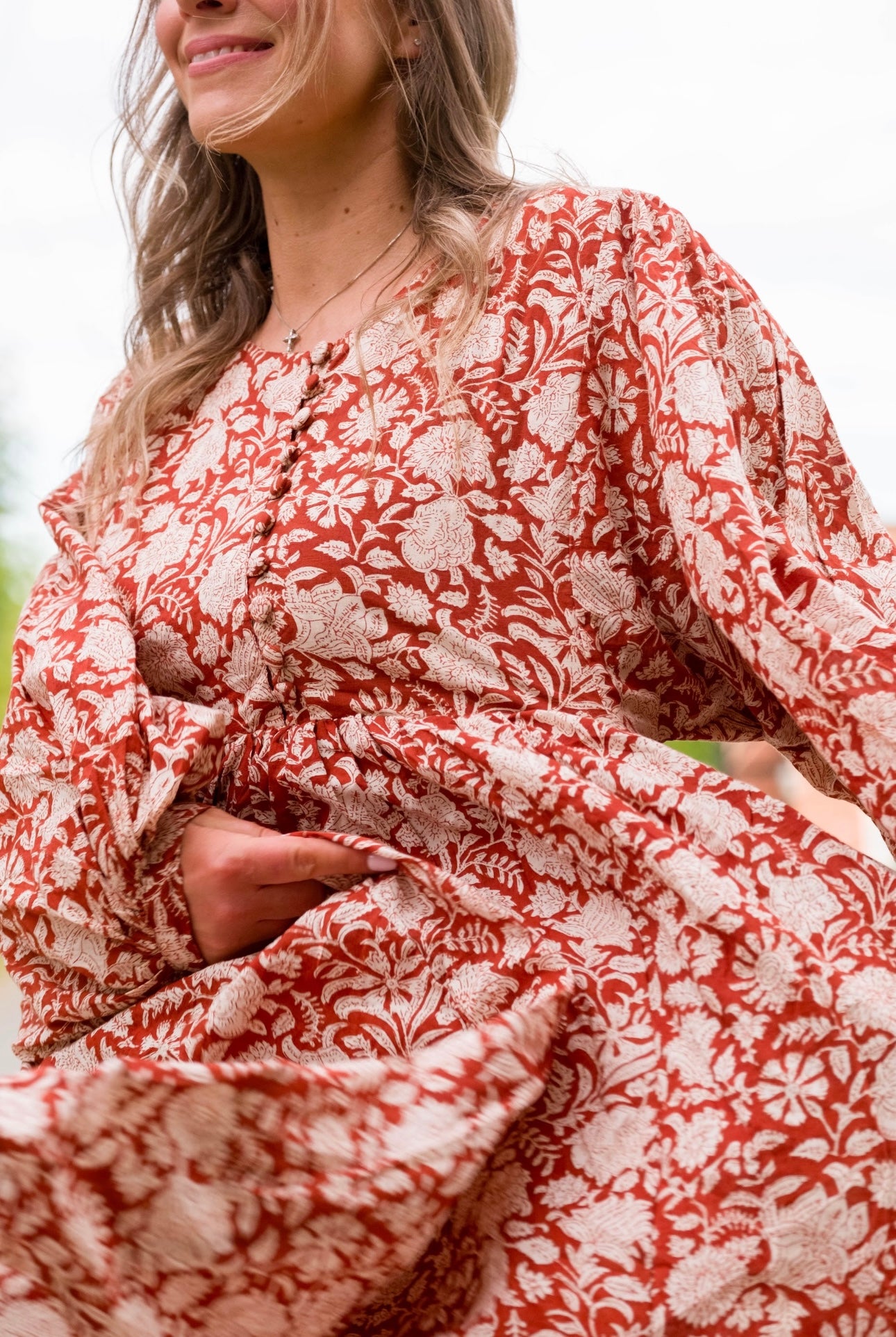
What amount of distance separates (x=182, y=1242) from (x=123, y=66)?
1.38 metres

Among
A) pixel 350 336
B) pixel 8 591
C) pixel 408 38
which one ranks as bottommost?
pixel 8 591

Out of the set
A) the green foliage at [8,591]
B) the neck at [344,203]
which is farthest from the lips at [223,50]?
the green foliage at [8,591]

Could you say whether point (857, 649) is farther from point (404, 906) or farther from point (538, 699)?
point (404, 906)

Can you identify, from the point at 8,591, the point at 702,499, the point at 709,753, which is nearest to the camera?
the point at 702,499

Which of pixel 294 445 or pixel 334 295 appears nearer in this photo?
pixel 294 445

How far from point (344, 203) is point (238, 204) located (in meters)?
0.31

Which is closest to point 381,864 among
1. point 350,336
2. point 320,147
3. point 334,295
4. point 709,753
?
point 350,336

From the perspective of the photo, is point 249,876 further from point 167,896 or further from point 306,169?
point 306,169

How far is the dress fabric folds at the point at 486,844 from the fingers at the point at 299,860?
2 centimetres

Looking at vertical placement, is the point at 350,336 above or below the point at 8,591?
above

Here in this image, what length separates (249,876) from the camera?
3.29 ft

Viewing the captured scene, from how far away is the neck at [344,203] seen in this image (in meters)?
1.32

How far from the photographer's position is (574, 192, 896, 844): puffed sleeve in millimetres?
962

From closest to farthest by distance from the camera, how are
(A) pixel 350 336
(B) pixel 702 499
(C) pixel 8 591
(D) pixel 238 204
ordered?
1. (B) pixel 702 499
2. (A) pixel 350 336
3. (D) pixel 238 204
4. (C) pixel 8 591
